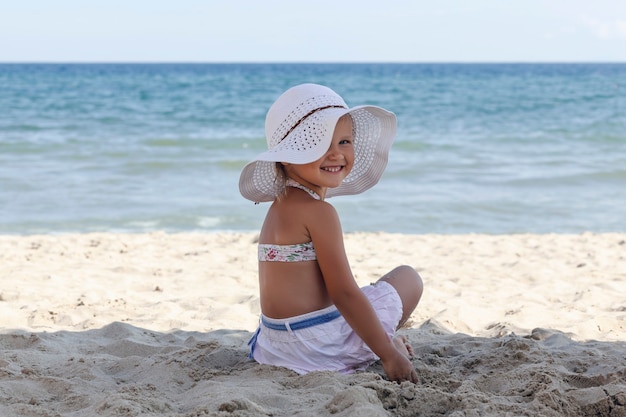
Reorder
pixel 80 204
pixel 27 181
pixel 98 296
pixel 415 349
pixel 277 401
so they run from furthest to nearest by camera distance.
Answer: pixel 27 181 < pixel 80 204 < pixel 98 296 < pixel 415 349 < pixel 277 401

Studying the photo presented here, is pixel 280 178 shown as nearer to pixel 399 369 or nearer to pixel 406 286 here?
pixel 406 286

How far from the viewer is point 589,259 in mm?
5555

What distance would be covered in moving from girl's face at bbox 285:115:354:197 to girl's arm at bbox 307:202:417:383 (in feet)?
0.38

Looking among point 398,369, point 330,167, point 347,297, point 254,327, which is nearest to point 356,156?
point 330,167

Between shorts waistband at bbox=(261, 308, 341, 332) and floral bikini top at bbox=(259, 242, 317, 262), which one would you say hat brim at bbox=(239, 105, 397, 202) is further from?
shorts waistband at bbox=(261, 308, 341, 332)

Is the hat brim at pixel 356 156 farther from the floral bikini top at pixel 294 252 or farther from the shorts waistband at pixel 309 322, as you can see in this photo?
the shorts waistband at pixel 309 322

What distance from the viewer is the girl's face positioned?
2744mm

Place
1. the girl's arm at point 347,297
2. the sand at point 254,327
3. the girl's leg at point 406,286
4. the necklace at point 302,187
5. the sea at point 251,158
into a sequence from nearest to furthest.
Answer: the sand at point 254,327, the girl's arm at point 347,297, the necklace at point 302,187, the girl's leg at point 406,286, the sea at point 251,158

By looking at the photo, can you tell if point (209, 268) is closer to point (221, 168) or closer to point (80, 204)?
point (80, 204)

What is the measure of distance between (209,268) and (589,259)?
284 cm

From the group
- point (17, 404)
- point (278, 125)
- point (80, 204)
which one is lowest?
point (80, 204)

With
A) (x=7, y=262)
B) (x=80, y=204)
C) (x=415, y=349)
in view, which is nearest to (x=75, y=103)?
(x=80, y=204)

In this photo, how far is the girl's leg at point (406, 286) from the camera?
118 inches

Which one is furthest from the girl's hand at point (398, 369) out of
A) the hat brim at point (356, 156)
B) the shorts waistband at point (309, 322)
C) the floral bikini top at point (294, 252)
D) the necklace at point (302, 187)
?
the hat brim at point (356, 156)
